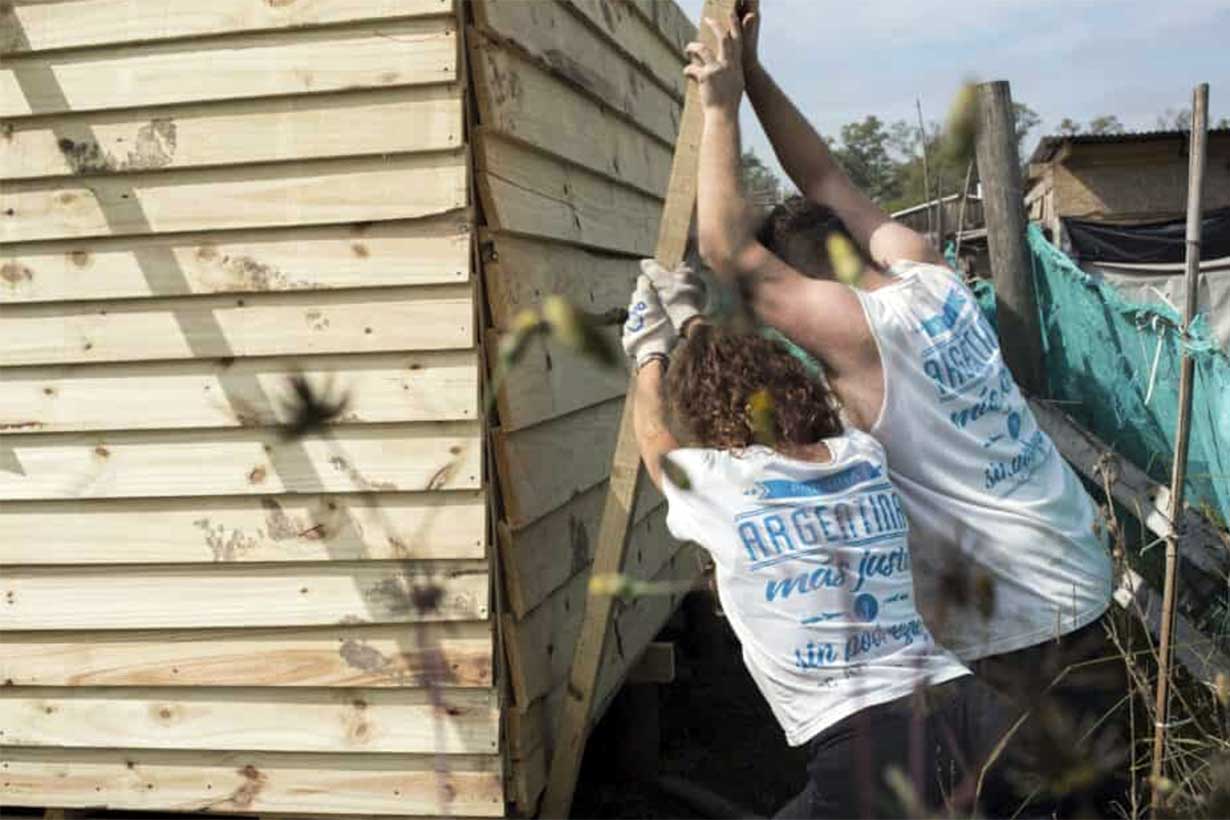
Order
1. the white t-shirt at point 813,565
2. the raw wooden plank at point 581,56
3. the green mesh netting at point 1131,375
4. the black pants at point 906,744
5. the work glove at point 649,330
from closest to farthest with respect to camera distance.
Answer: the black pants at point 906,744
the white t-shirt at point 813,565
the work glove at point 649,330
the raw wooden plank at point 581,56
the green mesh netting at point 1131,375

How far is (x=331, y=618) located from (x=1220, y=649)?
289 cm

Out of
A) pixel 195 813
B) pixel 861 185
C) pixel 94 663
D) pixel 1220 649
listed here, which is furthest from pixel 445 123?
pixel 1220 649

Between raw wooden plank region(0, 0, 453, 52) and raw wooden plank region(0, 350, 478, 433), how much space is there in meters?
0.85

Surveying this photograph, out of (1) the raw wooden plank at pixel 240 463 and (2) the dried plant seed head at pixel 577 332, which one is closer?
(2) the dried plant seed head at pixel 577 332

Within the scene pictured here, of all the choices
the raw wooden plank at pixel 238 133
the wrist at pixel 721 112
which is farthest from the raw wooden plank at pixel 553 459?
the wrist at pixel 721 112

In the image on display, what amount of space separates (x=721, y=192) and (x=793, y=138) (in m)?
0.60

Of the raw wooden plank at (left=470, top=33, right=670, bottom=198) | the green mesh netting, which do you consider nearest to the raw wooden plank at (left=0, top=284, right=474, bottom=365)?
the raw wooden plank at (left=470, top=33, right=670, bottom=198)

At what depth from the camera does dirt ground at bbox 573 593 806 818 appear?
172 inches

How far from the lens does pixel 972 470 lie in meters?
2.33

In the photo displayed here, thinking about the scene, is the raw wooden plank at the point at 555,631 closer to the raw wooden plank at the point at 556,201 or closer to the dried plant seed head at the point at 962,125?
the raw wooden plank at the point at 556,201

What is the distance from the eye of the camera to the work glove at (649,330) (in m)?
2.54

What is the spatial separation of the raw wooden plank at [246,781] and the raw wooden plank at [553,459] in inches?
24.9

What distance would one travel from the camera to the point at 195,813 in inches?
132

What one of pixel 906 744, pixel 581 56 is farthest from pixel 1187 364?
pixel 581 56
